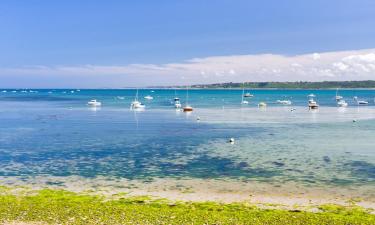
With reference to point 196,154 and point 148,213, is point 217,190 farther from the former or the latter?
point 196,154

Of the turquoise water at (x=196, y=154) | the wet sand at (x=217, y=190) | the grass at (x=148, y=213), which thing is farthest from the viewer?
the turquoise water at (x=196, y=154)

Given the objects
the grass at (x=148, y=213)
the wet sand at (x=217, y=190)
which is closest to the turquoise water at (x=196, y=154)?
the wet sand at (x=217, y=190)

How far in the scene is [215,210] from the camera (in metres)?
21.1

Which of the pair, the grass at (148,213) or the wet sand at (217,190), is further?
the wet sand at (217,190)

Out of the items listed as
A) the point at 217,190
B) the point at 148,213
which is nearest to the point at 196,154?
the point at 217,190

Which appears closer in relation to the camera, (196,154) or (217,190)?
(217,190)

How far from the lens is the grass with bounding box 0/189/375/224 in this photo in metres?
→ 18.8

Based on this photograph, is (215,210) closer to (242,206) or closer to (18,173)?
(242,206)

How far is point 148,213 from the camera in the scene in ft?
65.9

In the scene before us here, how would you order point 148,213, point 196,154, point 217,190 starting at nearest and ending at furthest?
point 148,213
point 217,190
point 196,154

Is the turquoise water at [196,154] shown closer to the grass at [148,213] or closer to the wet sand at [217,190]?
the wet sand at [217,190]

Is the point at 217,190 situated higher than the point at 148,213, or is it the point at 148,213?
the point at 148,213

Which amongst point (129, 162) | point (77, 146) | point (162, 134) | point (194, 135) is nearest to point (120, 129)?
point (162, 134)

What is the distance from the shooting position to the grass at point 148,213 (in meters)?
18.8
